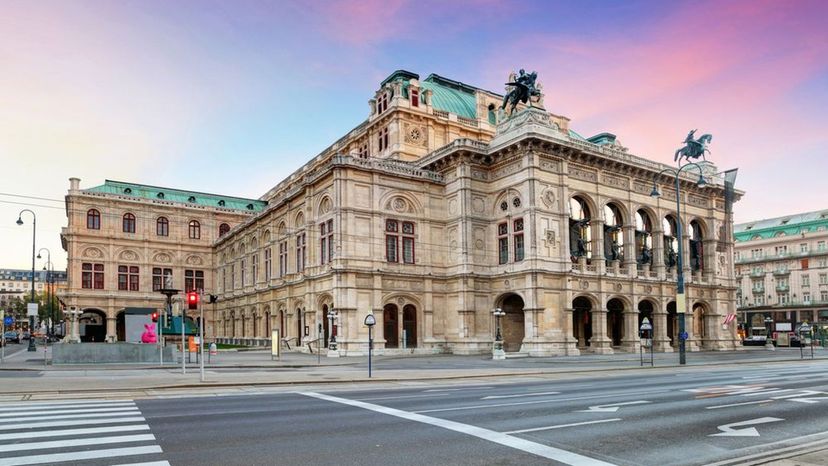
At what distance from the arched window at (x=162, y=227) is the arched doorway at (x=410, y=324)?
50191 mm

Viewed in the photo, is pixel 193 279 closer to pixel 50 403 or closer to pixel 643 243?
pixel 643 243

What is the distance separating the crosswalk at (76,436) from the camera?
9.92 m

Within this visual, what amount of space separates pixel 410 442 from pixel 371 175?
4029 centimetres

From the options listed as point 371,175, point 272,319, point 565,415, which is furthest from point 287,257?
point 565,415

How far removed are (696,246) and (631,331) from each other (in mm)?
14571

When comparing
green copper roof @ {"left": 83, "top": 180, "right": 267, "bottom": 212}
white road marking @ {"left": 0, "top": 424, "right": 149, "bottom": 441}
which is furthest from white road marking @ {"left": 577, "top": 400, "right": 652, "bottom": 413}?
green copper roof @ {"left": 83, "top": 180, "right": 267, "bottom": 212}

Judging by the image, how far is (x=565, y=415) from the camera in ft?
47.9

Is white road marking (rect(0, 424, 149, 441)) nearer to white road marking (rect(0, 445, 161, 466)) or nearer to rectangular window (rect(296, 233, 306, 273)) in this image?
white road marking (rect(0, 445, 161, 466))

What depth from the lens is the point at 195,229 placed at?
300ft

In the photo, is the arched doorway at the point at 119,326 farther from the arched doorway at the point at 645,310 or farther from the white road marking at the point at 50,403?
the white road marking at the point at 50,403

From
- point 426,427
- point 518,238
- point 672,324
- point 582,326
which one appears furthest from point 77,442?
point 672,324

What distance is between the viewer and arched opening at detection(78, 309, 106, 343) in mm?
84250

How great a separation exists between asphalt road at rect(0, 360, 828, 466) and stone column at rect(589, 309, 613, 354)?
30.5 metres

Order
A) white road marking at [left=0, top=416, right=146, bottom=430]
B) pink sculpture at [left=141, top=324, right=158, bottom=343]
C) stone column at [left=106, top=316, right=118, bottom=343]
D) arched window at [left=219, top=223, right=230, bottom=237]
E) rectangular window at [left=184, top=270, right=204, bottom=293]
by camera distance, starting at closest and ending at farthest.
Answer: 1. white road marking at [left=0, top=416, right=146, bottom=430]
2. pink sculpture at [left=141, top=324, right=158, bottom=343]
3. stone column at [left=106, top=316, right=118, bottom=343]
4. rectangular window at [left=184, top=270, right=204, bottom=293]
5. arched window at [left=219, top=223, right=230, bottom=237]
